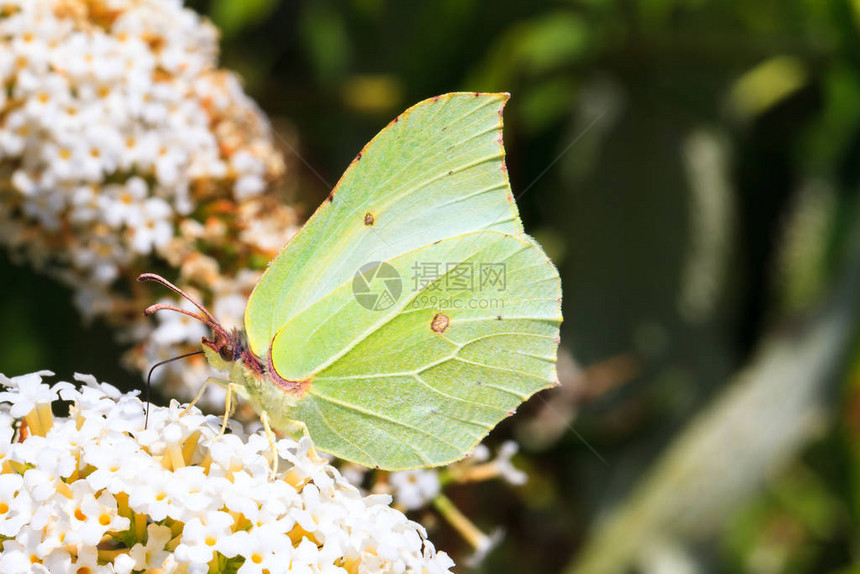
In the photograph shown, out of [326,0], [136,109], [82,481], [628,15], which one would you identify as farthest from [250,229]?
[628,15]

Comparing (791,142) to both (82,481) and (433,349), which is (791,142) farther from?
(82,481)

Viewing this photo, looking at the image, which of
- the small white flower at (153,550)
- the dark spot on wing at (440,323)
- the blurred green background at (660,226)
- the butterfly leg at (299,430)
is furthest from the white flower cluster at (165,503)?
the blurred green background at (660,226)

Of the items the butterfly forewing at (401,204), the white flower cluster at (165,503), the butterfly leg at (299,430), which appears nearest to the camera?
the white flower cluster at (165,503)

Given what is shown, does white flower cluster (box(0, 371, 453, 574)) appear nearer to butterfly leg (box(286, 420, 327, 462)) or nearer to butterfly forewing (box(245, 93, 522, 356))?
butterfly leg (box(286, 420, 327, 462))

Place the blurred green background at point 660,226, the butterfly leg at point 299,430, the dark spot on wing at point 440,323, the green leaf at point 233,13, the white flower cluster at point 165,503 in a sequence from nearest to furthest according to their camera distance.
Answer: the white flower cluster at point 165,503 → the butterfly leg at point 299,430 → the dark spot on wing at point 440,323 → the green leaf at point 233,13 → the blurred green background at point 660,226

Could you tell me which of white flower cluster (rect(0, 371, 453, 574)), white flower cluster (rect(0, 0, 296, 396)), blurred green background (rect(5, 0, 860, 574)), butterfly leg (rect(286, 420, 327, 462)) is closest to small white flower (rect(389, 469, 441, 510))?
butterfly leg (rect(286, 420, 327, 462))

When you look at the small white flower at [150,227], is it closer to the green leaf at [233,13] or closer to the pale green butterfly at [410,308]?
the pale green butterfly at [410,308]
